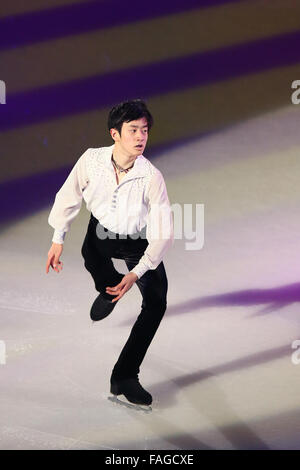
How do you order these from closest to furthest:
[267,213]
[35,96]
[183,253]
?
1. [183,253]
2. [267,213]
3. [35,96]

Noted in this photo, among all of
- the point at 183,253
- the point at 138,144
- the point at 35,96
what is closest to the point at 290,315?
the point at 183,253

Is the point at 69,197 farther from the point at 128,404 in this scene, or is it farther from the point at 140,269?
the point at 128,404

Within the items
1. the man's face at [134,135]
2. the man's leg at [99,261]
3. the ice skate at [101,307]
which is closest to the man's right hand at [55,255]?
the man's leg at [99,261]

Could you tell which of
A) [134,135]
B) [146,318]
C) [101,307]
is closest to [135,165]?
[134,135]

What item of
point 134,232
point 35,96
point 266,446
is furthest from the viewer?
point 35,96

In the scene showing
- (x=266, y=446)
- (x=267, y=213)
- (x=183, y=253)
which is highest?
(x=267, y=213)

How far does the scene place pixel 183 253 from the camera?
17.2 feet

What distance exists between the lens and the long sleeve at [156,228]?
339cm

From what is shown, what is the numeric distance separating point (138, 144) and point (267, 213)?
7.85 feet

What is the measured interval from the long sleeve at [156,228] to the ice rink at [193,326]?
611mm

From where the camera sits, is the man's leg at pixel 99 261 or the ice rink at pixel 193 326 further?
the man's leg at pixel 99 261

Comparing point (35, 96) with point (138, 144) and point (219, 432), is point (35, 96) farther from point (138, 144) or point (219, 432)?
point (219, 432)

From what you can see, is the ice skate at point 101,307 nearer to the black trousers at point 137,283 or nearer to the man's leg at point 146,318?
the black trousers at point 137,283

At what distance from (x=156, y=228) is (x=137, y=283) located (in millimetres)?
267
